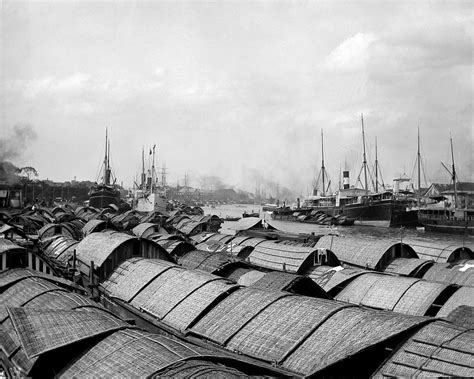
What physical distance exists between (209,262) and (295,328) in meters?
13.8

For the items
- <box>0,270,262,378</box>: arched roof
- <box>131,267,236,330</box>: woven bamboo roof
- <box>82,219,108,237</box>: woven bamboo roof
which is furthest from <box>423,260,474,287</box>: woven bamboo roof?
<box>82,219,108,237</box>: woven bamboo roof

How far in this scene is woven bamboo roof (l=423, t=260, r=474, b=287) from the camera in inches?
1090

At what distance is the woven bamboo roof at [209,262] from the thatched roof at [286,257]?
3895 millimetres

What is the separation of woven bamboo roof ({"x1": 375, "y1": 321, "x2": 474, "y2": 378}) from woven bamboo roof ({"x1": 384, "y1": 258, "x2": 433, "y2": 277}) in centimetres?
1658

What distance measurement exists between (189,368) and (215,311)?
7889mm

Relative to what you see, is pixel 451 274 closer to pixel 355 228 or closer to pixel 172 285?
pixel 172 285

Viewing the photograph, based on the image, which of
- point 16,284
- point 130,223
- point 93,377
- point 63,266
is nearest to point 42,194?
point 130,223

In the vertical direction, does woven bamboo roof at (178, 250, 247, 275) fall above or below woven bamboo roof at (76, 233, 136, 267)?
below

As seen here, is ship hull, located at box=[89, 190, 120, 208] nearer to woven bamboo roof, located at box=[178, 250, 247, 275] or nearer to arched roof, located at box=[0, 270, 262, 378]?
woven bamboo roof, located at box=[178, 250, 247, 275]

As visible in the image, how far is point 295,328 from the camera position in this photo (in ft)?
54.3

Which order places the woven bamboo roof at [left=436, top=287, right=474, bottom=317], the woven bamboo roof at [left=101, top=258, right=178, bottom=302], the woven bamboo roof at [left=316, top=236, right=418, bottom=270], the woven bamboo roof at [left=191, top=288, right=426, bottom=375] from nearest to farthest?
the woven bamboo roof at [left=191, top=288, right=426, bottom=375]
the woven bamboo roof at [left=436, top=287, right=474, bottom=317]
the woven bamboo roof at [left=101, top=258, right=178, bottom=302]
the woven bamboo roof at [left=316, top=236, right=418, bottom=270]

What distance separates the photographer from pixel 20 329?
13930 mm

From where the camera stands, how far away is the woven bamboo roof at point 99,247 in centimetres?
2806

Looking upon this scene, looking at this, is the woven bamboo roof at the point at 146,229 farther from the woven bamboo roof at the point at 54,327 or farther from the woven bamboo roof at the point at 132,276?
Result: the woven bamboo roof at the point at 54,327
